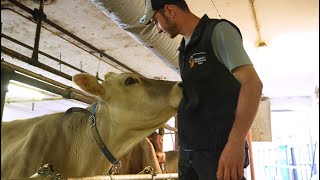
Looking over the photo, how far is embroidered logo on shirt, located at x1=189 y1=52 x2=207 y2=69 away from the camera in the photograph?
4.21 ft

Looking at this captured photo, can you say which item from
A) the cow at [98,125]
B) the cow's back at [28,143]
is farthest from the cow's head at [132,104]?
the cow's back at [28,143]

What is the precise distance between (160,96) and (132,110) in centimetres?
19

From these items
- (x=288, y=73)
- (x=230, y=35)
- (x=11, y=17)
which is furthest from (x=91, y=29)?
(x=288, y=73)

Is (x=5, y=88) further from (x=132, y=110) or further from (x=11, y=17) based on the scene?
(x=11, y=17)

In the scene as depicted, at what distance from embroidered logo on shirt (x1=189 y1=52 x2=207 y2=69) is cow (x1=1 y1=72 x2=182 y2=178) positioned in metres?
0.52

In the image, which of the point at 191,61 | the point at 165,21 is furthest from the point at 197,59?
the point at 165,21

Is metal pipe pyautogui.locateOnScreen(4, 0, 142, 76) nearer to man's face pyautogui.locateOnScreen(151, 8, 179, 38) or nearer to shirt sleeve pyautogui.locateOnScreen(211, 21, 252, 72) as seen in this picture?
man's face pyautogui.locateOnScreen(151, 8, 179, 38)

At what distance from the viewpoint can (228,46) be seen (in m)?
1.20

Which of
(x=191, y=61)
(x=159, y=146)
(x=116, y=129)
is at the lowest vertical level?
(x=159, y=146)

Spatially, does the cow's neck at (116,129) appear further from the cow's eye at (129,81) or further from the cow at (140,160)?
the cow at (140,160)

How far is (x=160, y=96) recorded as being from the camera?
1.91 meters

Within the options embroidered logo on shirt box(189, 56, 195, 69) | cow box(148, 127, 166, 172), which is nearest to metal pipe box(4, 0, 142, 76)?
cow box(148, 127, 166, 172)

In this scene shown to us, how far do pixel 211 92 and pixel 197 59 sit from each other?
139mm

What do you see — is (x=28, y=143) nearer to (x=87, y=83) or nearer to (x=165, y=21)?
(x=87, y=83)
